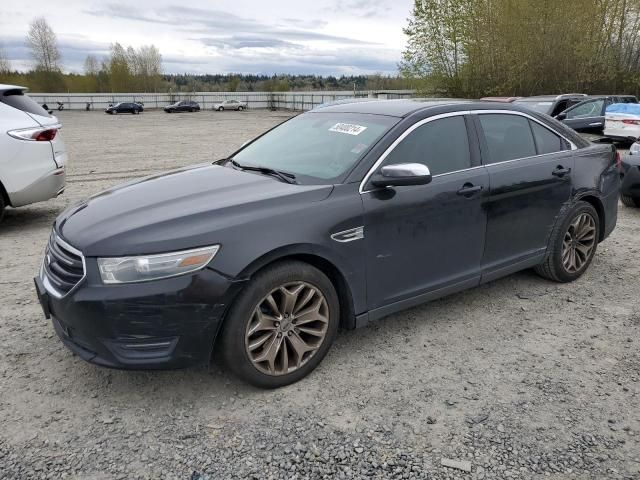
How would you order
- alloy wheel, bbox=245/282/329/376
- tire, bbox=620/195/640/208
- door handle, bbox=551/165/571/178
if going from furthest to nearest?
tire, bbox=620/195/640/208
door handle, bbox=551/165/571/178
alloy wheel, bbox=245/282/329/376

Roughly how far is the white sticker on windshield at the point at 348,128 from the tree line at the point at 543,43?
2391 centimetres

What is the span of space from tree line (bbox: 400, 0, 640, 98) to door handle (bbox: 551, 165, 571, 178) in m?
22.8

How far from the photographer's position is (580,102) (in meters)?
14.6

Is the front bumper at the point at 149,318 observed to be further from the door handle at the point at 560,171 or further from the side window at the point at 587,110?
the side window at the point at 587,110

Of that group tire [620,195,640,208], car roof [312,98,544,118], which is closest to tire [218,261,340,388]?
car roof [312,98,544,118]

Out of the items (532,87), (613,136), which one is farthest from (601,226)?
(532,87)

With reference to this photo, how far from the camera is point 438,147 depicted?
3756mm

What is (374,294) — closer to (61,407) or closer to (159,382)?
(159,382)

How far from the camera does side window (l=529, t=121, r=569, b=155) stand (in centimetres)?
440

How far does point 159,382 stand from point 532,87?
26.1 metres

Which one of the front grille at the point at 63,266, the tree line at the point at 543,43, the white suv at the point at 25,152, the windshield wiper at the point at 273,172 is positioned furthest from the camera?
the tree line at the point at 543,43

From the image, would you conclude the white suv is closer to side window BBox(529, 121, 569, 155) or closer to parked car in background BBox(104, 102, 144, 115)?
side window BBox(529, 121, 569, 155)

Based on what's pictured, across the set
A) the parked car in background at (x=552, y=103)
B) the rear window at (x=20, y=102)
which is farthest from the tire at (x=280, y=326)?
the parked car in background at (x=552, y=103)

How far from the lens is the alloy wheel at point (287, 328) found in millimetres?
2971
